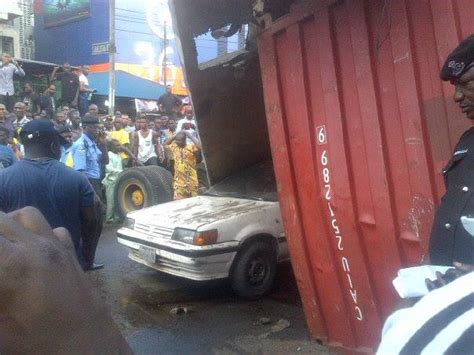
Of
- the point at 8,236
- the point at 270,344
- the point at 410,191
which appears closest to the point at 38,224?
the point at 8,236

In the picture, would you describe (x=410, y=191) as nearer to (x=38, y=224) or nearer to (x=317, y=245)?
(x=317, y=245)

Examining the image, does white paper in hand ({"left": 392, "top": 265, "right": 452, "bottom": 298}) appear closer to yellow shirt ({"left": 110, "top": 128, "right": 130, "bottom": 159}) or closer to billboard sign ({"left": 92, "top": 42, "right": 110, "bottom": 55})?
yellow shirt ({"left": 110, "top": 128, "right": 130, "bottom": 159})

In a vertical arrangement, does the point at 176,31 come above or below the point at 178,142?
above

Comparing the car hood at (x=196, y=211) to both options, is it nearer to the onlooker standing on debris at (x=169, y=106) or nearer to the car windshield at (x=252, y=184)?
the car windshield at (x=252, y=184)

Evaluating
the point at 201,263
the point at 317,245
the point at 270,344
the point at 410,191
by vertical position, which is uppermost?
the point at 410,191

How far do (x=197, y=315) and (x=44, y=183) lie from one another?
8.81ft

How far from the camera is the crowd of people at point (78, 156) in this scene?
3.67m

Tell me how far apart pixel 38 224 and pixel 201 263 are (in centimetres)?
447

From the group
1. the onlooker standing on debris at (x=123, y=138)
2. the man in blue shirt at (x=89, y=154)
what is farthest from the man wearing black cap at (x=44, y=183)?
the onlooker standing on debris at (x=123, y=138)

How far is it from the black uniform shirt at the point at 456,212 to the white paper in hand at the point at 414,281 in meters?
0.63

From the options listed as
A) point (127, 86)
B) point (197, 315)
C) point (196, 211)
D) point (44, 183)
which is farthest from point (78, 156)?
point (127, 86)

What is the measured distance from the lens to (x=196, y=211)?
666cm

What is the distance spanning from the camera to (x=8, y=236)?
1429 mm

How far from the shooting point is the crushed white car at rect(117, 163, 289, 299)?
6.05m
